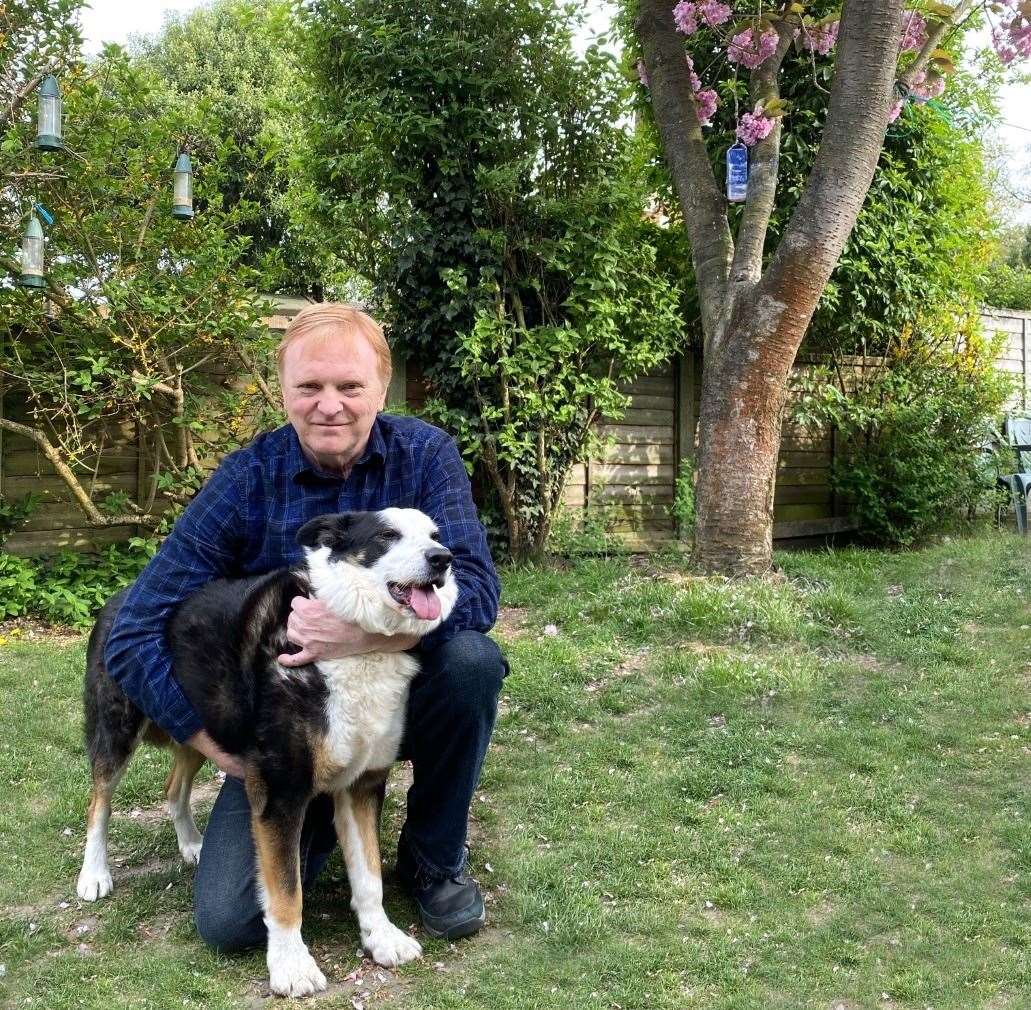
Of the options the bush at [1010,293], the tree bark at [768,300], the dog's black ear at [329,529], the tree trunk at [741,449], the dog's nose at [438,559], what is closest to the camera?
the dog's nose at [438,559]

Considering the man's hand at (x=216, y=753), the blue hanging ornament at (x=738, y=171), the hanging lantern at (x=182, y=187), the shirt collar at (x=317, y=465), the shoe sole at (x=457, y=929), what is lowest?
the shoe sole at (x=457, y=929)

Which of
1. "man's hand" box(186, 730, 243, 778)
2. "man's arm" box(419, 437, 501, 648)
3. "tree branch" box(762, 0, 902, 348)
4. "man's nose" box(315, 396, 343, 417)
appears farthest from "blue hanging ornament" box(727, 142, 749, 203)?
"man's hand" box(186, 730, 243, 778)

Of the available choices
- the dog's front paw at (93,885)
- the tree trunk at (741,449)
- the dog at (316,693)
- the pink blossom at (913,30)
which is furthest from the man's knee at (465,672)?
the pink blossom at (913,30)

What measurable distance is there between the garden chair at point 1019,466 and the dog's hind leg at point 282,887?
8.02 meters

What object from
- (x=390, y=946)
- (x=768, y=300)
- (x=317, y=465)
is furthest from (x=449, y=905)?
(x=768, y=300)

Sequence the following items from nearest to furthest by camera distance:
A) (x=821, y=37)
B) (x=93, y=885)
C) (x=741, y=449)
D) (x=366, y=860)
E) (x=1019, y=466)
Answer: (x=366, y=860), (x=93, y=885), (x=741, y=449), (x=821, y=37), (x=1019, y=466)

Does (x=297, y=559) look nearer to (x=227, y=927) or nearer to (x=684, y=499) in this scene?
(x=227, y=927)

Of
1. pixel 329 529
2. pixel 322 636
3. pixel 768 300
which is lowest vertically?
pixel 322 636

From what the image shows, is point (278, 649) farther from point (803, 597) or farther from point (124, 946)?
point (803, 597)

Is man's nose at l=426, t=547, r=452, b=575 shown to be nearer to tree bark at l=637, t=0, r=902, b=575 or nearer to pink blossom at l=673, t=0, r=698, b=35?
tree bark at l=637, t=0, r=902, b=575

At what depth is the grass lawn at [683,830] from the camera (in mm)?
2275

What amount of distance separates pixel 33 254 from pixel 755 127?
437cm

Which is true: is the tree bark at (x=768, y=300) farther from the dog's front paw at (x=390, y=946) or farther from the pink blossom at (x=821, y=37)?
the dog's front paw at (x=390, y=946)

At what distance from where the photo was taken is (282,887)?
7.29 feet
